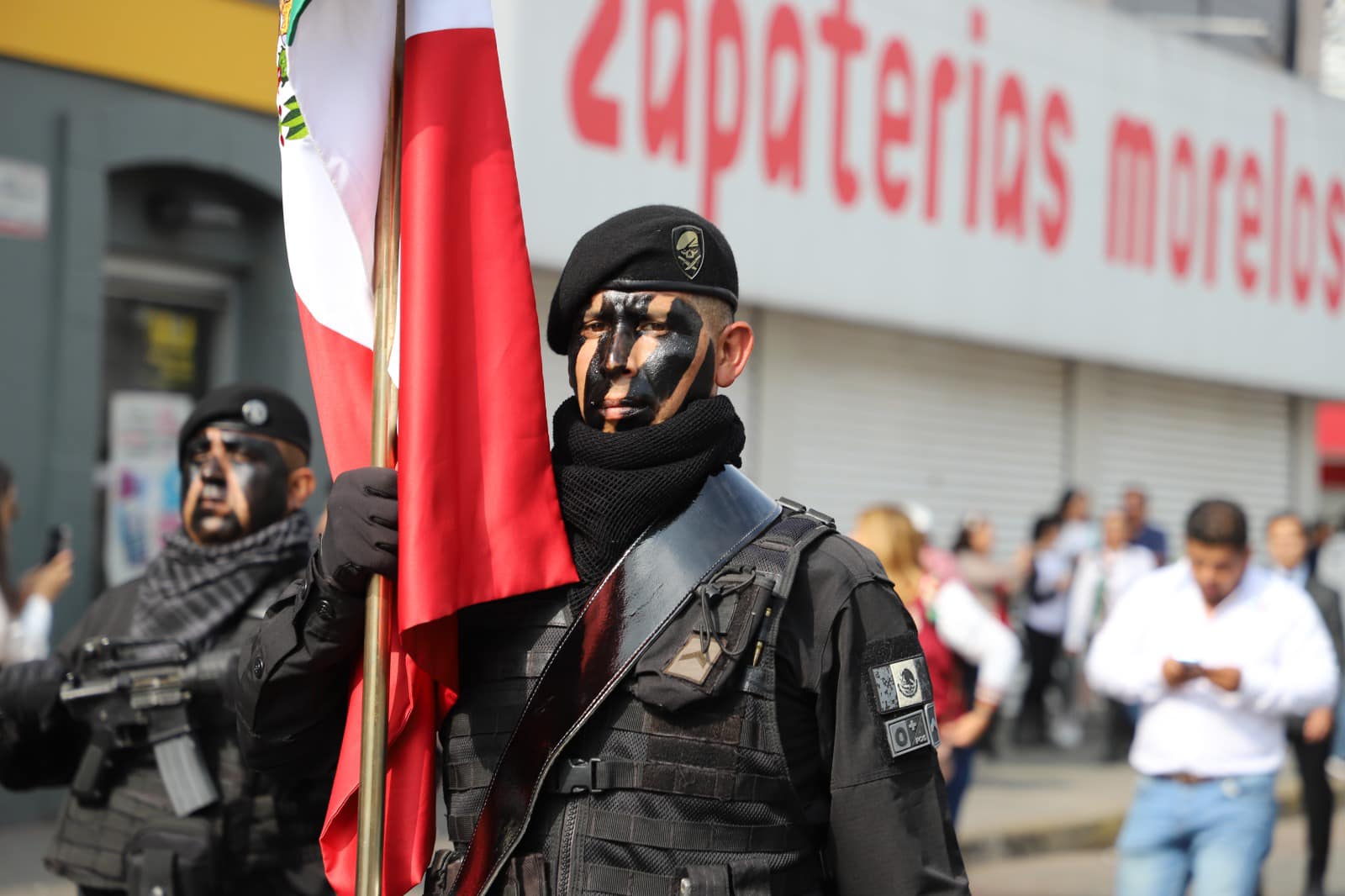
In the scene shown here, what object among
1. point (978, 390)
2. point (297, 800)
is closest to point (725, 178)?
point (978, 390)

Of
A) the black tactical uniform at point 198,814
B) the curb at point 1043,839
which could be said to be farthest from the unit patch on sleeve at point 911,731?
the curb at point 1043,839

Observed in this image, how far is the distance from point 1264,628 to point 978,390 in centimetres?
915

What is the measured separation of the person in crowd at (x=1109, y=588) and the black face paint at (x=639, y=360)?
1061 cm

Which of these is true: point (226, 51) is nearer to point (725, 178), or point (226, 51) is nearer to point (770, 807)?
point (725, 178)

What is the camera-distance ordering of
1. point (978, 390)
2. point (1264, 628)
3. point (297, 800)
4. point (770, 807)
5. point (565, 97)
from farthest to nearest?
1. point (978, 390)
2. point (565, 97)
3. point (1264, 628)
4. point (297, 800)
5. point (770, 807)

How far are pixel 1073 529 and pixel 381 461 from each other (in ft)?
38.7

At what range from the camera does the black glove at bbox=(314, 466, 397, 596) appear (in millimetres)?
2648

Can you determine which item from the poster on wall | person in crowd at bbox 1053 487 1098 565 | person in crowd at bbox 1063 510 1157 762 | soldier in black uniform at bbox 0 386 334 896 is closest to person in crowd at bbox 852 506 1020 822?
soldier in black uniform at bbox 0 386 334 896

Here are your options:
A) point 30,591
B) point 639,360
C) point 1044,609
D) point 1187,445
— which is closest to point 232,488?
point 639,360

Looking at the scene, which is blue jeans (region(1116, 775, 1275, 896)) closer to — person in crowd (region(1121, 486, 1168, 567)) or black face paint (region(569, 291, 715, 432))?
black face paint (region(569, 291, 715, 432))

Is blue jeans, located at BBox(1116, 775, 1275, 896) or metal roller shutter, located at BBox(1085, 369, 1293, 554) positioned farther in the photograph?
metal roller shutter, located at BBox(1085, 369, 1293, 554)

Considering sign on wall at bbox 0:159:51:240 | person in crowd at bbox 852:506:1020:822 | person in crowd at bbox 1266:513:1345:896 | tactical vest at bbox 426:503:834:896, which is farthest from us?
sign on wall at bbox 0:159:51:240

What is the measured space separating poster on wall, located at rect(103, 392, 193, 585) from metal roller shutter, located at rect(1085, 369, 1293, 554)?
364 inches

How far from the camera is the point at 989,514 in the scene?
15289mm
